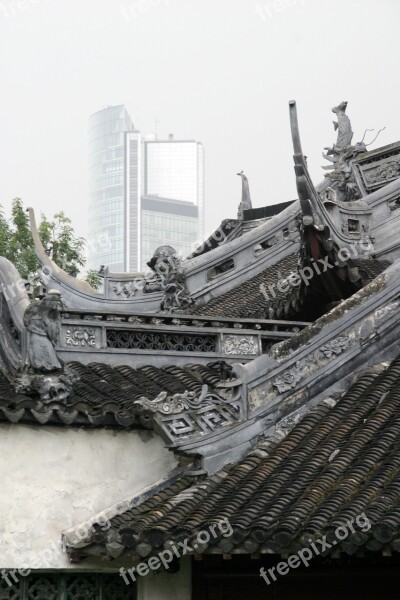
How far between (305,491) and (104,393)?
2.85m

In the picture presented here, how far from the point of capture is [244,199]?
25875mm

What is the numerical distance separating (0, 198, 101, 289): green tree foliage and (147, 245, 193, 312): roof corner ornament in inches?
444

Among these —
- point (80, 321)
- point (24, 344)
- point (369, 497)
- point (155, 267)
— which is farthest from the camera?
point (155, 267)

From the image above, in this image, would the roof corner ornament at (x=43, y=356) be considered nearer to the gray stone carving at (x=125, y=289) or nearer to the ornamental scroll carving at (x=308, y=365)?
the ornamental scroll carving at (x=308, y=365)

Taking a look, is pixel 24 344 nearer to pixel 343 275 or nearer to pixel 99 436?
pixel 99 436

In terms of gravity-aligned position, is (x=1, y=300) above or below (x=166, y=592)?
above

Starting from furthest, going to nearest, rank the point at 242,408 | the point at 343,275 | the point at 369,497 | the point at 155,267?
the point at 155,267 → the point at 343,275 → the point at 242,408 → the point at 369,497

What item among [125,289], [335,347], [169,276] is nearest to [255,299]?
[169,276]

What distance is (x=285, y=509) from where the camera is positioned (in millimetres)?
10594

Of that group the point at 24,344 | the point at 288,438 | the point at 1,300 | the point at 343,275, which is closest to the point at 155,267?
the point at 343,275

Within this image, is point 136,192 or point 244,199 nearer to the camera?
point 244,199

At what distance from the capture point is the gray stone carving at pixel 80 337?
45.3ft

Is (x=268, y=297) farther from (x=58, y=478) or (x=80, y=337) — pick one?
(x=58, y=478)

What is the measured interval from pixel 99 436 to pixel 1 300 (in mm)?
2553
